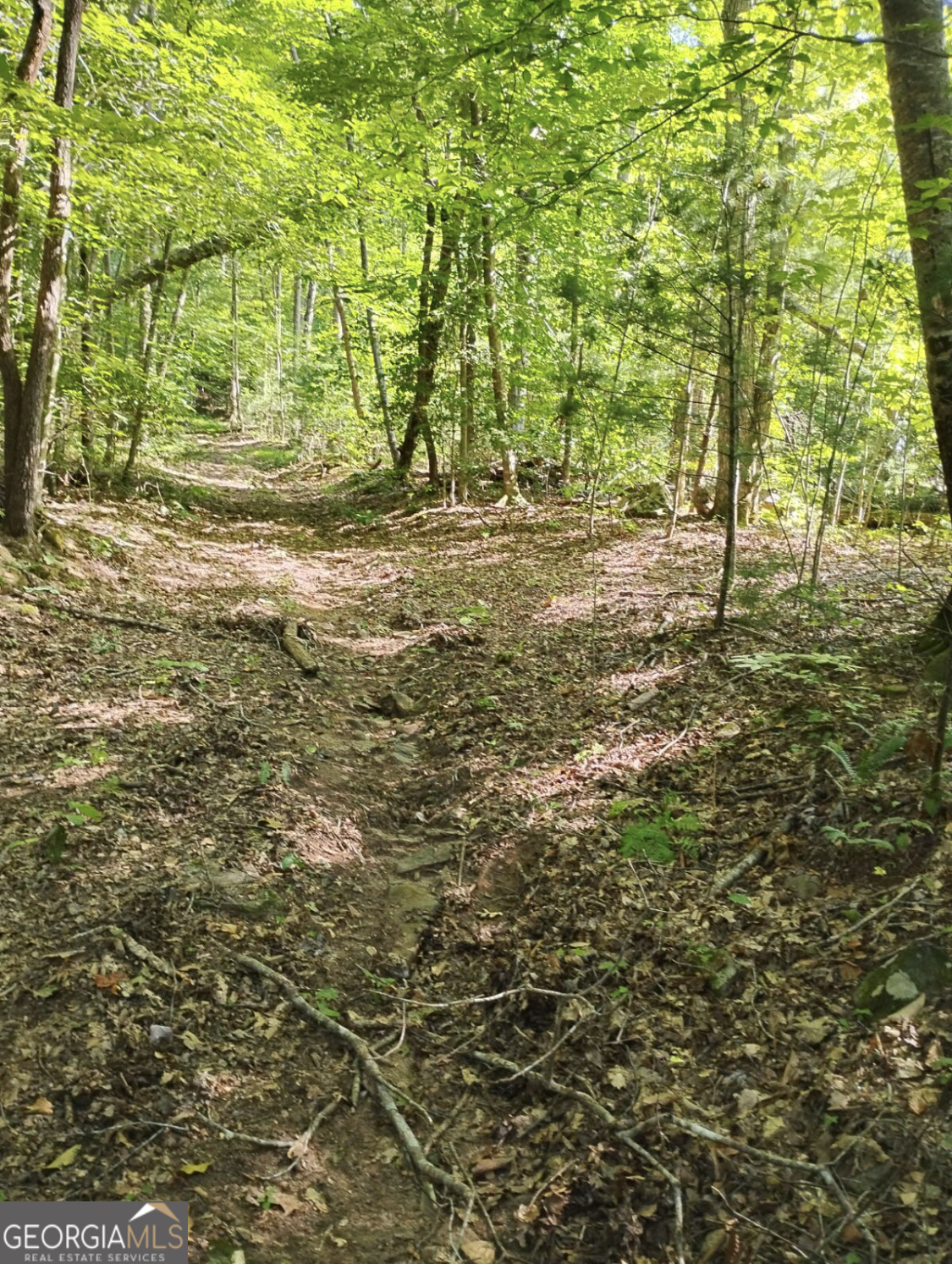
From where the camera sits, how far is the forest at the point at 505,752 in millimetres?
2744

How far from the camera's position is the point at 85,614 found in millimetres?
7520

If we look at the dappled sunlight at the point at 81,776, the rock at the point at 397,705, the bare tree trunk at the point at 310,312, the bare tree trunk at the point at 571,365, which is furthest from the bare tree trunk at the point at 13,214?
the bare tree trunk at the point at 310,312

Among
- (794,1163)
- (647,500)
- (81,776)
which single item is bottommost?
(794,1163)

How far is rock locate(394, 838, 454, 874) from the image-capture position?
4668mm

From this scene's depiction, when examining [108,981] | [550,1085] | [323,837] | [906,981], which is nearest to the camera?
[906,981]

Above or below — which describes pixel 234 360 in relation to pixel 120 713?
above

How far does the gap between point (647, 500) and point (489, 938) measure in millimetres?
11790

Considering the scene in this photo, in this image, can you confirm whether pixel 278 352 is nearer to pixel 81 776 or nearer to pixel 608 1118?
pixel 81 776

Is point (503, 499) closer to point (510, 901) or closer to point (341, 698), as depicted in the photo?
point (341, 698)

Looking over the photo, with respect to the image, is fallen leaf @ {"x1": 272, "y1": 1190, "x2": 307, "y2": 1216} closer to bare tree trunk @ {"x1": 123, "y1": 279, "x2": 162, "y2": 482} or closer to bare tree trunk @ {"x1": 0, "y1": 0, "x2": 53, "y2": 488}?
bare tree trunk @ {"x1": 0, "y1": 0, "x2": 53, "y2": 488}

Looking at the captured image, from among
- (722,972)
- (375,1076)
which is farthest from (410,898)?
(722,972)

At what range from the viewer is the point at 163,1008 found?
3.37 metres

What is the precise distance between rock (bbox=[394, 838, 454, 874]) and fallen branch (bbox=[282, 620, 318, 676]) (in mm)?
2878

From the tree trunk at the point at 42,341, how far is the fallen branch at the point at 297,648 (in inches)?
124
